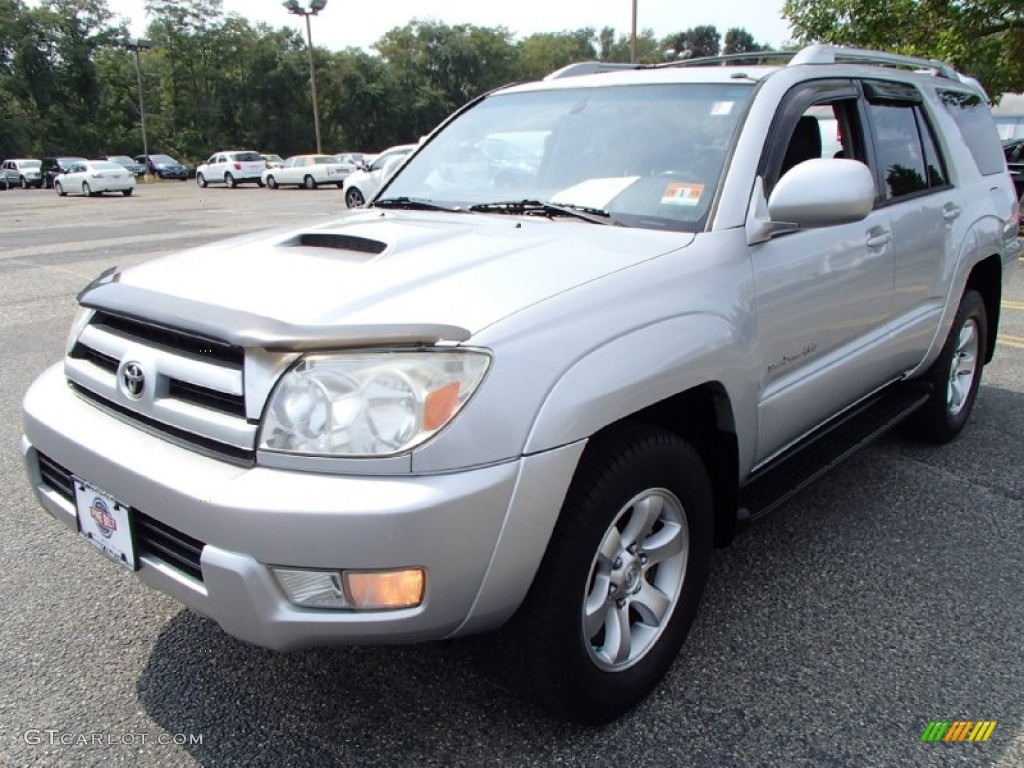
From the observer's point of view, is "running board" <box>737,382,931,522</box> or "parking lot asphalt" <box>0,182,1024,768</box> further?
"running board" <box>737,382,931,522</box>

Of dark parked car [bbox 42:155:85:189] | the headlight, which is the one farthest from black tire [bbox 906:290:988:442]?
dark parked car [bbox 42:155:85:189]

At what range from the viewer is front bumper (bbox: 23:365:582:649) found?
1684mm

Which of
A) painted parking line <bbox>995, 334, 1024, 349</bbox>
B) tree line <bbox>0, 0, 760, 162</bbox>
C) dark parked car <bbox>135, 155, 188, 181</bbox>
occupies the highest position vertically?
tree line <bbox>0, 0, 760, 162</bbox>

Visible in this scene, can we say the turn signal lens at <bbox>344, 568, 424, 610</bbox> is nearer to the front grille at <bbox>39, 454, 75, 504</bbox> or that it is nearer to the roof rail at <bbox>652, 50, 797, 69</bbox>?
the front grille at <bbox>39, 454, 75, 504</bbox>

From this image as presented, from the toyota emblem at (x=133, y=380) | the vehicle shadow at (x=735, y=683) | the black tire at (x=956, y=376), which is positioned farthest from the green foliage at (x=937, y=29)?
the toyota emblem at (x=133, y=380)

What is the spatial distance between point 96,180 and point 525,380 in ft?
114

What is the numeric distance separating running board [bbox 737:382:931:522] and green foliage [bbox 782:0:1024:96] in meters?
11.3

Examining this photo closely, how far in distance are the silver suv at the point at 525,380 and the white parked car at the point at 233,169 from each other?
3933 centimetres

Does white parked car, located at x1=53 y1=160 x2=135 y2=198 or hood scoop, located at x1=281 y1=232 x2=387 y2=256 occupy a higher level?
white parked car, located at x1=53 y1=160 x2=135 y2=198

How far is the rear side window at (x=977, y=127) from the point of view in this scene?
419cm

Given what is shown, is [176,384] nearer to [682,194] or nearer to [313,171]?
[682,194]

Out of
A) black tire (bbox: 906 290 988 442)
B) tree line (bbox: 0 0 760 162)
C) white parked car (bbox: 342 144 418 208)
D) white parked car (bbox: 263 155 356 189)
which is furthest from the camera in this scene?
tree line (bbox: 0 0 760 162)
